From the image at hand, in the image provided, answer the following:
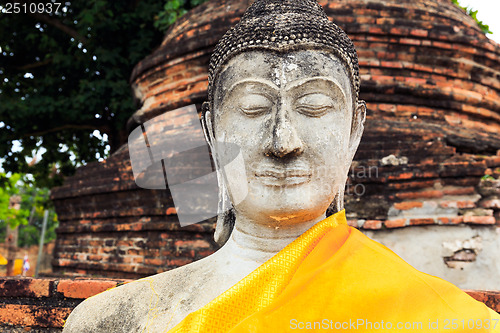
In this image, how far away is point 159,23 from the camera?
729cm

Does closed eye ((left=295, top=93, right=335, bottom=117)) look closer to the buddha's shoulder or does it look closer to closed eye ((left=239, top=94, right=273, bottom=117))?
closed eye ((left=239, top=94, right=273, bottom=117))

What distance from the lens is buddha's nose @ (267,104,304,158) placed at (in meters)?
1.35

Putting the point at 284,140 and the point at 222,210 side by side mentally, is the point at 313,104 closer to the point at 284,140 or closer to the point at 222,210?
the point at 284,140

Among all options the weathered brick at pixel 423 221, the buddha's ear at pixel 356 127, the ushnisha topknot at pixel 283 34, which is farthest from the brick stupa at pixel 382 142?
the ushnisha topknot at pixel 283 34

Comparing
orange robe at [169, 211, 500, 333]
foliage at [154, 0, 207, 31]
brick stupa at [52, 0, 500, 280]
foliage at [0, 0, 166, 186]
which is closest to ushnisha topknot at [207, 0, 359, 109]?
orange robe at [169, 211, 500, 333]

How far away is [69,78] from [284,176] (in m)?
8.28

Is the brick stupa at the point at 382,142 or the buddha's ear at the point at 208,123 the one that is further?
the brick stupa at the point at 382,142

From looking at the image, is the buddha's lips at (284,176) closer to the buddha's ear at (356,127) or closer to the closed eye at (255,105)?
the closed eye at (255,105)

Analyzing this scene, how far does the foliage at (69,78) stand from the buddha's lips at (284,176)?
6469 mm

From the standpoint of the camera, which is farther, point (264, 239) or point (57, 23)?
point (57, 23)

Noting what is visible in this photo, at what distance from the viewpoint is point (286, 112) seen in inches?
55.6

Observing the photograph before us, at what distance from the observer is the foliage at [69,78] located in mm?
7613

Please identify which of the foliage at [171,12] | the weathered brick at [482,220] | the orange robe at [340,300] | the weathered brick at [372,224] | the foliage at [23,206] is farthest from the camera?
the foliage at [23,206]

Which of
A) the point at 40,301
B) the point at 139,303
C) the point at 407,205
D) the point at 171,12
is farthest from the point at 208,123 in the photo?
the point at 171,12
